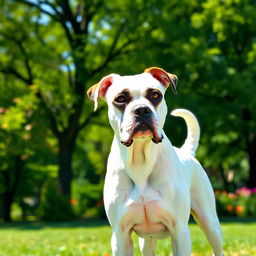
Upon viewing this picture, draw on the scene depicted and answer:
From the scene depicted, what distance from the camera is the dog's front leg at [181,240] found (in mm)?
3766

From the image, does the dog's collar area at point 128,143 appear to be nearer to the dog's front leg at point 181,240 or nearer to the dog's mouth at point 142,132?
the dog's mouth at point 142,132

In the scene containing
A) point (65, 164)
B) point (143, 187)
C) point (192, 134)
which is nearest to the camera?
point (143, 187)

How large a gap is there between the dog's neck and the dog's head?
0.55 ft

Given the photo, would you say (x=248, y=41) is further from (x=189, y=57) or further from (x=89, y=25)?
(x=89, y=25)

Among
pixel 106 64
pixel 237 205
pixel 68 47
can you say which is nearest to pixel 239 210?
pixel 237 205

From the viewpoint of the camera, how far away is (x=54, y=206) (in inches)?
808

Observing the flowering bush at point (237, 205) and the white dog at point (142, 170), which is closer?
the white dog at point (142, 170)

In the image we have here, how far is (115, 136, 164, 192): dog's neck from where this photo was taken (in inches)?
148

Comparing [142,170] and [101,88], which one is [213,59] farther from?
[142,170]

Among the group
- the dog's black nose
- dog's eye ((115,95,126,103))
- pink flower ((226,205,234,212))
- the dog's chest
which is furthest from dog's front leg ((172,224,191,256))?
pink flower ((226,205,234,212))

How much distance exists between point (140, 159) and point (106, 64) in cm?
1733

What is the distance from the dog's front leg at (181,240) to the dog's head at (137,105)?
73 centimetres

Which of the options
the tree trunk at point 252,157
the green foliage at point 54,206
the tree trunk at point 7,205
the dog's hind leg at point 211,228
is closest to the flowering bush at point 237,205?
the tree trunk at point 252,157

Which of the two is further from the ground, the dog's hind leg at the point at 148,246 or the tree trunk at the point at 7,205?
the dog's hind leg at the point at 148,246
